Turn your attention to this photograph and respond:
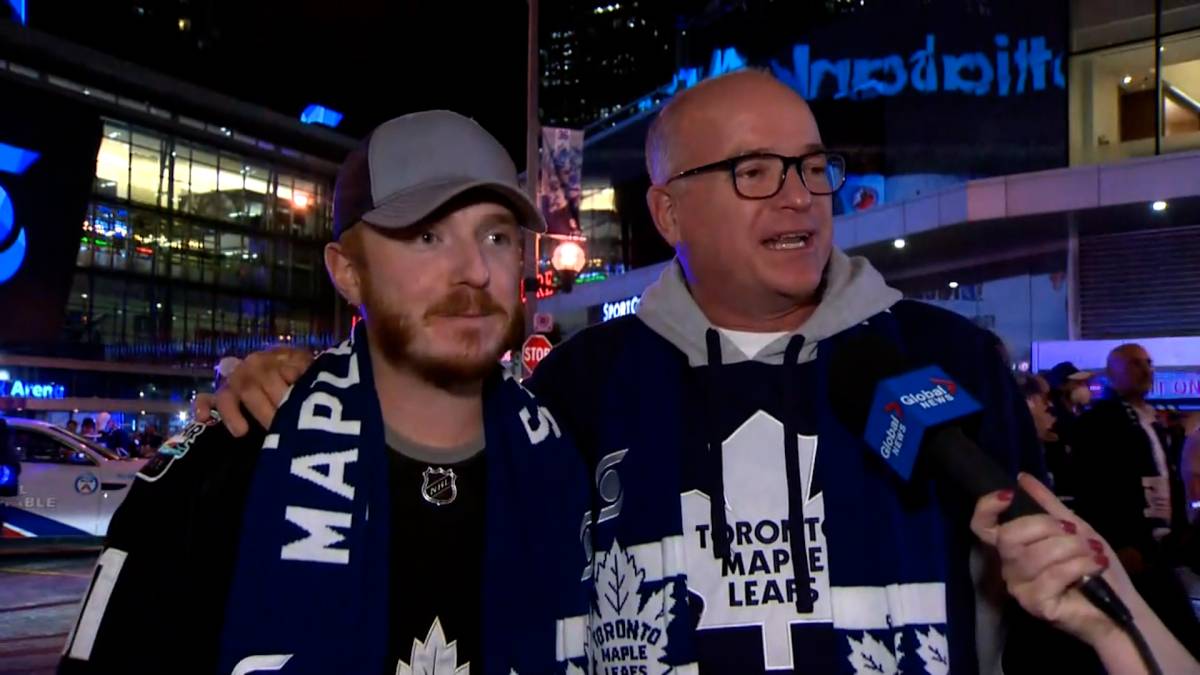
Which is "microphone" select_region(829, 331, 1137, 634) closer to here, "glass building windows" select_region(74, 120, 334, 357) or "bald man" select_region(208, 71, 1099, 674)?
"bald man" select_region(208, 71, 1099, 674)

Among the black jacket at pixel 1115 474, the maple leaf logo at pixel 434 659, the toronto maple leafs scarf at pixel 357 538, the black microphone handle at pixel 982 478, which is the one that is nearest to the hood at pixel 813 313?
the toronto maple leafs scarf at pixel 357 538

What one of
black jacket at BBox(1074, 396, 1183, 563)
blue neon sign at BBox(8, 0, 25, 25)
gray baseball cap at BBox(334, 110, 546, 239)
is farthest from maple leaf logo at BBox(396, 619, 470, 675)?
blue neon sign at BBox(8, 0, 25, 25)

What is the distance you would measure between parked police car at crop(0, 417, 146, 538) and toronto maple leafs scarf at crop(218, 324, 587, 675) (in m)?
12.4

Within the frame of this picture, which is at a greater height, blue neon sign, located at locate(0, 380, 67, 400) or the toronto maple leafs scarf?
blue neon sign, located at locate(0, 380, 67, 400)

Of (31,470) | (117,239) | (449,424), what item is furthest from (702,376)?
(117,239)

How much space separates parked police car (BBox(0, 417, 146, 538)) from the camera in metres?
13.2

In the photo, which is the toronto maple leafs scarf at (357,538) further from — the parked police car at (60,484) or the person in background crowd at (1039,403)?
the parked police car at (60,484)

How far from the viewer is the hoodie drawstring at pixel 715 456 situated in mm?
2336

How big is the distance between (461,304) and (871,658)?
3.91 feet

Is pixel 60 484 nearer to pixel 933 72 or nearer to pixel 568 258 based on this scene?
pixel 568 258

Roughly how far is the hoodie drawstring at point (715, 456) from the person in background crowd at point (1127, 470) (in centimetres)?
428

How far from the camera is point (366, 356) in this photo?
2.38 metres

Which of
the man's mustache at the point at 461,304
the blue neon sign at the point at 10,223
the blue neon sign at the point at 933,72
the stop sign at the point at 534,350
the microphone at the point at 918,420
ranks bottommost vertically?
the microphone at the point at 918,420

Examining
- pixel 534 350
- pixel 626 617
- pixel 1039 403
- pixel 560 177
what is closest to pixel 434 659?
pixel 626 617
